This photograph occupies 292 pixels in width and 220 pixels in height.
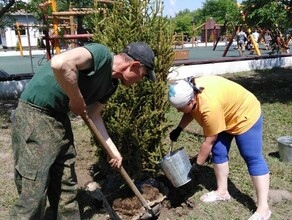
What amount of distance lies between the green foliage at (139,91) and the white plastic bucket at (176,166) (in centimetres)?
44

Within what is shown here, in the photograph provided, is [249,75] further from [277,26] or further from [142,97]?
[142,97]

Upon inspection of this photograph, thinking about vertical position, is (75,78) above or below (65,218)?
above

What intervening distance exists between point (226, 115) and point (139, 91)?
2.96 feet

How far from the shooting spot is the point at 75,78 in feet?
6.90

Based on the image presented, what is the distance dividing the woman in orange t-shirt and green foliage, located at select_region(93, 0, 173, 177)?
521mm

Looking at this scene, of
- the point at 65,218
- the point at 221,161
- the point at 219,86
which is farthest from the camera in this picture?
the point at 221,161

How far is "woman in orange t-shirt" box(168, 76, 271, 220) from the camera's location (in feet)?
9.70

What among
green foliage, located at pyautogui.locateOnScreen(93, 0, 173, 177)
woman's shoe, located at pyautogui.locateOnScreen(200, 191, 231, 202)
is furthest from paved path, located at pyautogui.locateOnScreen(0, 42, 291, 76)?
woman's shoe, located at pyautogui.locateOnScreen(200, 191, 231, 202)

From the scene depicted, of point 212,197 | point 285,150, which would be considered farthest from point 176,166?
point 285,150

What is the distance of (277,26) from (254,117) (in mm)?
5741

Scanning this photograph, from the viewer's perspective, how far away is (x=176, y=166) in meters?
3.21

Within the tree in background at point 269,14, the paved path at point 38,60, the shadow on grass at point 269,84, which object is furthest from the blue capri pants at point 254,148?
the paved path at point 38,60

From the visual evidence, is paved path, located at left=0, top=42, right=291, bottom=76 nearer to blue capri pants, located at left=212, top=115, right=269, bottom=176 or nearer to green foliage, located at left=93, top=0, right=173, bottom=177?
green foliage, located at left=93, top=0, right=173, bottom=177

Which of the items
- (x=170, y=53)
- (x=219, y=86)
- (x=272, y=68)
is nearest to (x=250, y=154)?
(x=219, y=86)
